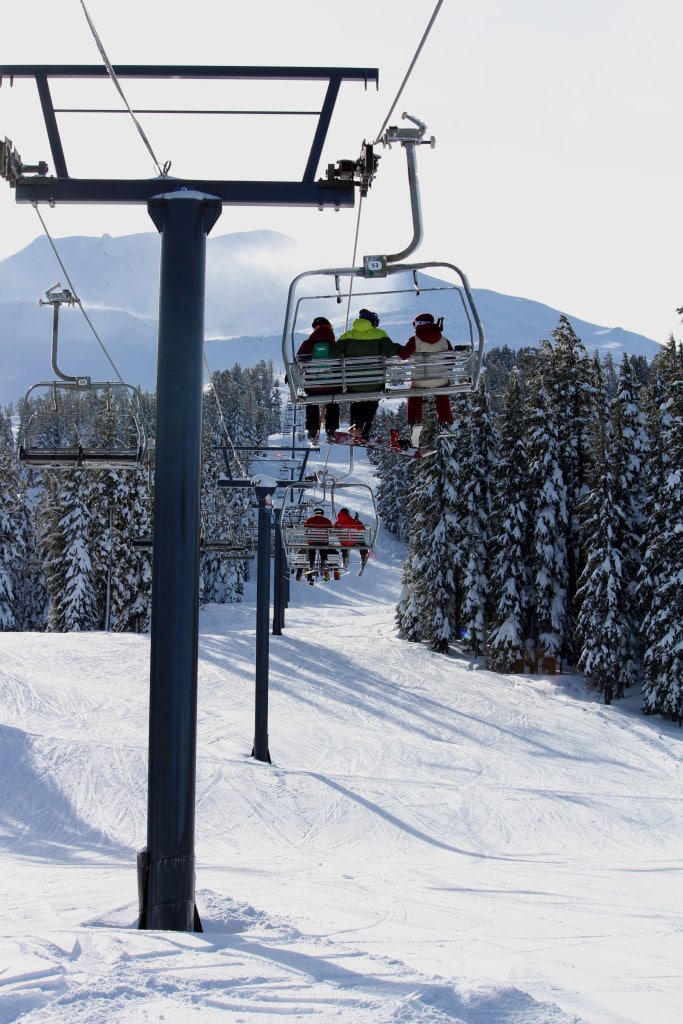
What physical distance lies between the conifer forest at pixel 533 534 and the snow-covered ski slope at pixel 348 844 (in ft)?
6.77

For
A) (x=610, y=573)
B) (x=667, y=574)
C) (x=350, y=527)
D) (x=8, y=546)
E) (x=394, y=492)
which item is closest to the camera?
(x=350, y=527)

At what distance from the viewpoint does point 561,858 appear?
17.6 metres

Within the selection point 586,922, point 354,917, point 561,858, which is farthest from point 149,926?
point 561,858

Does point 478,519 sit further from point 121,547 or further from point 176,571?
point 176,571

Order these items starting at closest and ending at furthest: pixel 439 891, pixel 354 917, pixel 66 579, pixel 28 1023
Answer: pixel 28 1023 < pixel 354 917 < pixel 439 891 < pixel 66 579

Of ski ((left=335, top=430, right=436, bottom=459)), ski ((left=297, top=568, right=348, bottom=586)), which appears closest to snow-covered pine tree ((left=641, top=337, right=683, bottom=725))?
ski ((left=297, top=568, right=348, bottom=586))

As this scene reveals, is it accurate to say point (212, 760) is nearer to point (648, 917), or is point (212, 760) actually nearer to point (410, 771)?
point (410, 771)

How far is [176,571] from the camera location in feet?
25.2

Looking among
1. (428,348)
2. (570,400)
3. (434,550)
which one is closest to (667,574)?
(570,400)

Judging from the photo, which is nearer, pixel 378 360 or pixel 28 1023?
pixel 28 1023

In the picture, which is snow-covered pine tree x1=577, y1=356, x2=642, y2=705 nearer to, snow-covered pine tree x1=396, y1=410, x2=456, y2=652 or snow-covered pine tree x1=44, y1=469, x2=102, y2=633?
snow-covered pine tree x1=396, y1=410, x2=456, y2=652

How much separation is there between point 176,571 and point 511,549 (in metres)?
29.4

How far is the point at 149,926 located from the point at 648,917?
7070mm

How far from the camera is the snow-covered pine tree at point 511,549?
35719mm
